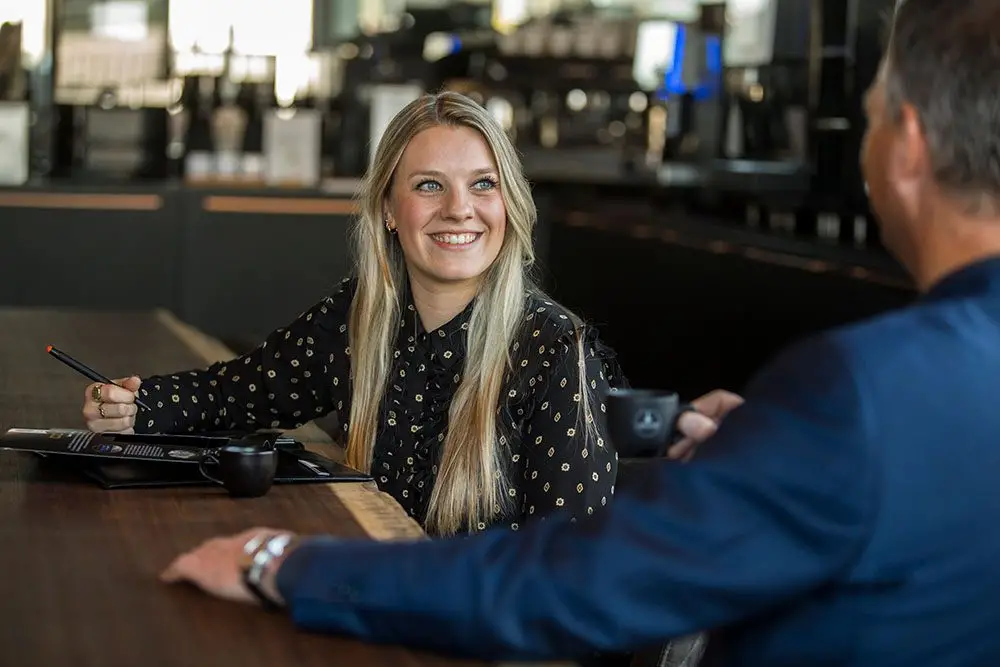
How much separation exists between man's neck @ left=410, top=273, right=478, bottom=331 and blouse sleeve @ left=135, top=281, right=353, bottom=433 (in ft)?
0.50

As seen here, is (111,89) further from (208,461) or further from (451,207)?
(208,461)

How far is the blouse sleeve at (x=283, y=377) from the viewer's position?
2.60 meters

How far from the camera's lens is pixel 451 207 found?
2.51 m

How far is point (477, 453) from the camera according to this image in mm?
2305

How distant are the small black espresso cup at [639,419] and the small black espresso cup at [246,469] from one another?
22.5 inches

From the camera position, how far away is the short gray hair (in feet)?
4.10

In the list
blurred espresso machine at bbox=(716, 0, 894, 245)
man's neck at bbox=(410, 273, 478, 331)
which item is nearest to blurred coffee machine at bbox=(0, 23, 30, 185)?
blurred espresso machine at bbox=(716, 0, 894, 245)

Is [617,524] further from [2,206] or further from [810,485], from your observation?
[2,206]

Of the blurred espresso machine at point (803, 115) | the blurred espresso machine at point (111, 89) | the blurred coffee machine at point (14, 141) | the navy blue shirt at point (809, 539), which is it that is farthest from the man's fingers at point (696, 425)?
the blurred espresso machine at point (111, 89)

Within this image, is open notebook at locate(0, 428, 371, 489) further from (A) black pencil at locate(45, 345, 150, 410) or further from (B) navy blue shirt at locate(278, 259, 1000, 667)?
(B) navy blue shirt at locate(278, 259, 1000, 667)

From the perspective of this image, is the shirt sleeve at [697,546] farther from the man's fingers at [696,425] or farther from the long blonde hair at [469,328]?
the long blonde hair at [469,328]

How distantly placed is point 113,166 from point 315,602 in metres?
6.42

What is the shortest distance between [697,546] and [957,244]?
1.10 ft

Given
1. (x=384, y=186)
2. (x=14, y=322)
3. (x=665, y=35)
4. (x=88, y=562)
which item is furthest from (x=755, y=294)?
(x=665, y=35)
